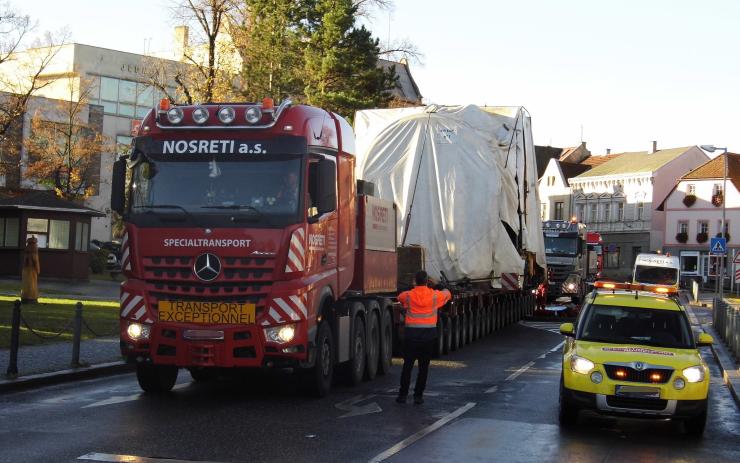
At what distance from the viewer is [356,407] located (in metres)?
13.9

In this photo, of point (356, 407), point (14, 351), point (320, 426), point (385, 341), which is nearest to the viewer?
point (320, 426)

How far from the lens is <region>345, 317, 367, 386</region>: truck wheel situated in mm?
15984

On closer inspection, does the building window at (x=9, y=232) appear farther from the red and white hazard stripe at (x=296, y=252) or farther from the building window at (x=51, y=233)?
the red and white hazard stripe at (x=296, y=252)

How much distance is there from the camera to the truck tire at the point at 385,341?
1784 cm

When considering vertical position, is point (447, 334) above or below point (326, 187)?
below

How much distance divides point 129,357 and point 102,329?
11.1 m

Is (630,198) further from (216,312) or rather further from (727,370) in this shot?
(216,312)

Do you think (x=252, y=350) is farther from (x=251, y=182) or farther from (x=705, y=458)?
(x=705, y=458)

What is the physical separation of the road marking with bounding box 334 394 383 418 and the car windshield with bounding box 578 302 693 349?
105 inches

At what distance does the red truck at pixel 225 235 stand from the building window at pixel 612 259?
89.7m

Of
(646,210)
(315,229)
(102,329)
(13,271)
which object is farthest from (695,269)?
(315,229)

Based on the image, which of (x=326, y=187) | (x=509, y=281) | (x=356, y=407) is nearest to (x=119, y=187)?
(x=326, y=187)

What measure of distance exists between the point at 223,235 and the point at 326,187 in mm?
1398

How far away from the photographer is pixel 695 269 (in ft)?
310
